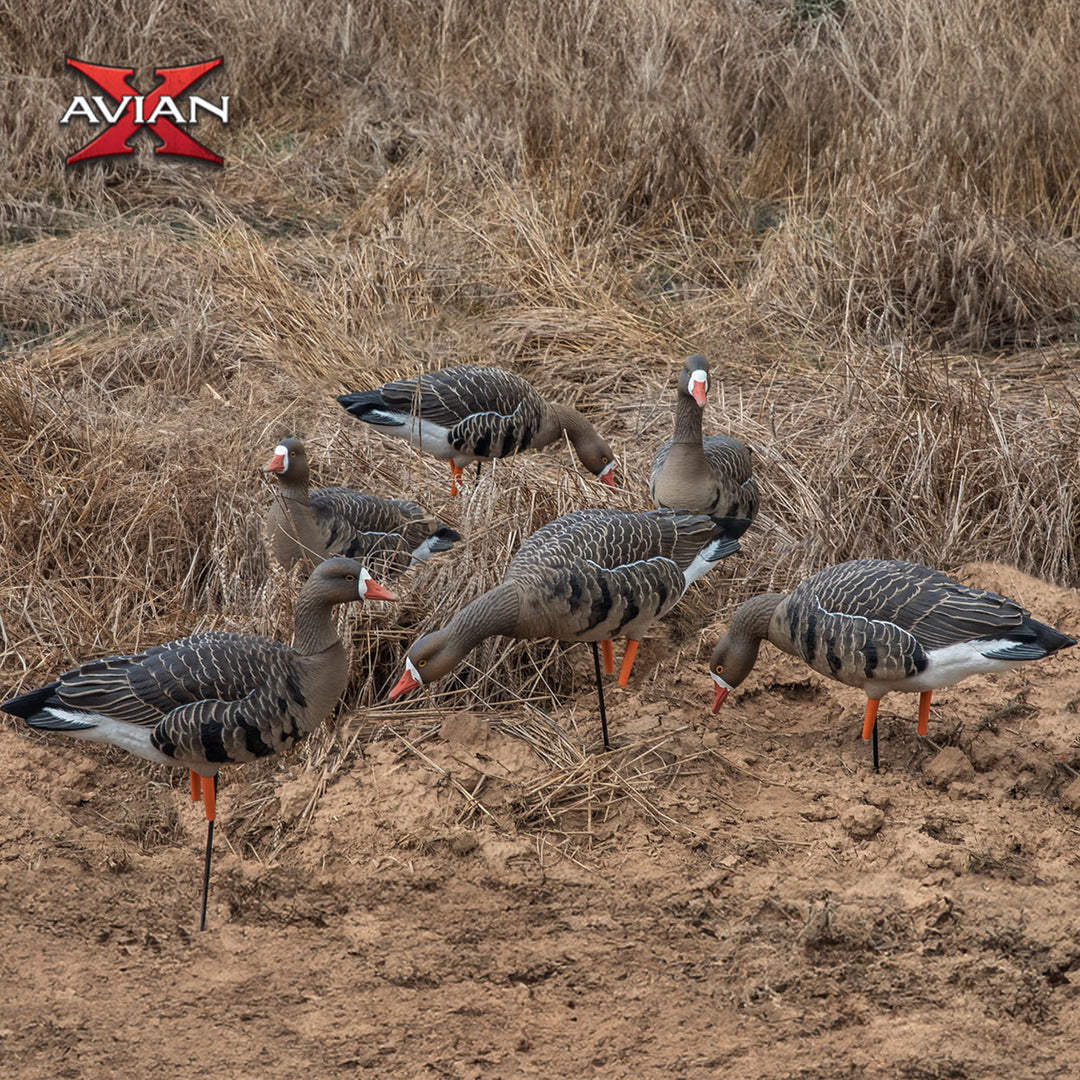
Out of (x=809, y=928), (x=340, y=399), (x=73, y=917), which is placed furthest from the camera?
(x=340, y=399)

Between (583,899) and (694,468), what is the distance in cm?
201

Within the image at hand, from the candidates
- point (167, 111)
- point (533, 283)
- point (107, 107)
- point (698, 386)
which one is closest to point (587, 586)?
point (698, 386)

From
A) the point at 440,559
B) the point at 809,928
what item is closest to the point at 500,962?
the point at 809,928

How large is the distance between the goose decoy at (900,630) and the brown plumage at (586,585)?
1.46 feet

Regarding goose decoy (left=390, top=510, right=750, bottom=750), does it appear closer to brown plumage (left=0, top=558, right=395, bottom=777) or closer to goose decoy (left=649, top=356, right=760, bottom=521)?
brown plumage (left=0, top=558, right=395, bottom=777)

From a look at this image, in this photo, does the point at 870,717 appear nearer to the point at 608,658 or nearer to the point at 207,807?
the point at 608,658

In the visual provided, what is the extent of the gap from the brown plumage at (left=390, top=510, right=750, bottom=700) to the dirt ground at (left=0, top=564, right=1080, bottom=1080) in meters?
0.39

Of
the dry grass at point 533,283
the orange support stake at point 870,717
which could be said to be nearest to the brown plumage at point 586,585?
the dry grass at point 533,283

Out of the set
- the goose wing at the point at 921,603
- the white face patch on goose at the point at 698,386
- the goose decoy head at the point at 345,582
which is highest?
the white face patch on goose at the point at 698,386

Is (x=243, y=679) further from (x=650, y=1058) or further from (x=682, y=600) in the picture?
(x=682, y=600)

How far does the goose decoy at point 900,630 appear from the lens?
170 inches

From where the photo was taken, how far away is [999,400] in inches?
259

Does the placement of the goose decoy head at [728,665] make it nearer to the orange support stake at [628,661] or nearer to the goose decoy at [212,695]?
the orange support stake at [628,661]

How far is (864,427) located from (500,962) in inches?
128
